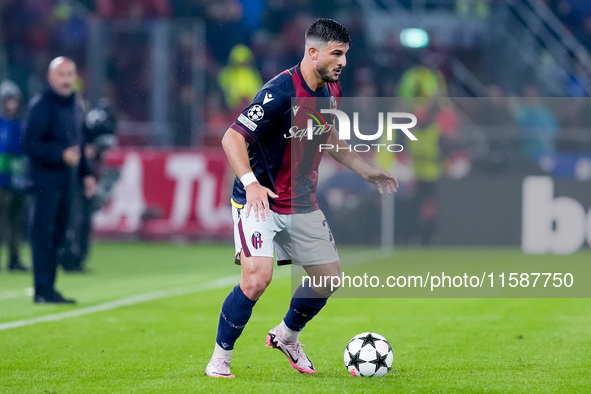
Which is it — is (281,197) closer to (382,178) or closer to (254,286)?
(254,286)

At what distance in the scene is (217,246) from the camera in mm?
16797

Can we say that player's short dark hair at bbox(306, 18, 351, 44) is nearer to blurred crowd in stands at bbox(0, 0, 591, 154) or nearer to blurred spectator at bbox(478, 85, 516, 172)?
blurred spectator at bbox(478, 85, 516, 172)

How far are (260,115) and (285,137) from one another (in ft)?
0.94

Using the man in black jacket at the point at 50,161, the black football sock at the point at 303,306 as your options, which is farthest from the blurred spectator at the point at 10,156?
the black football sock at the point at 303,306

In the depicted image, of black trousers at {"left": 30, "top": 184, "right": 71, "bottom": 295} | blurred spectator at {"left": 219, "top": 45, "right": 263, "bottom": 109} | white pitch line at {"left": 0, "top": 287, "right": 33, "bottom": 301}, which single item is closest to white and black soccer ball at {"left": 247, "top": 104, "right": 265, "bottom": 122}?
black trousers at {"left": 30, "top": 184, "right": 71, "bottom": 295}

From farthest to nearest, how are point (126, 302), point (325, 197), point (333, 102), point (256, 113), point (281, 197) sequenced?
1. point (325, 197)
2. point (126, 302)
3. point (333, 102)
4. point (281, 197)
5. point (256, 113)

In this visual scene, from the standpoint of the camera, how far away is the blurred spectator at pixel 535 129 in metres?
16.2

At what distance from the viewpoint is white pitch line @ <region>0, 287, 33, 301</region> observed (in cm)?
1053

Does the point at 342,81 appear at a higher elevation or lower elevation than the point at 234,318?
higher

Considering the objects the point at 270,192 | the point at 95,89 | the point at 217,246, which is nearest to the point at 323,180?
the point at 217,246

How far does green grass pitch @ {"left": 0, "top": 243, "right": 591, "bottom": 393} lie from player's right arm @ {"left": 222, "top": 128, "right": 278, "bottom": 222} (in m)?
1.00

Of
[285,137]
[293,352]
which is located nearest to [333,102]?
[285,137]

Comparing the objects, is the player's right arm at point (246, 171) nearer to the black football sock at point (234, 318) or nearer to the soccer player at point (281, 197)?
the soccer player at point (281, 197)

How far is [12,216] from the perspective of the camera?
45.6 feet
